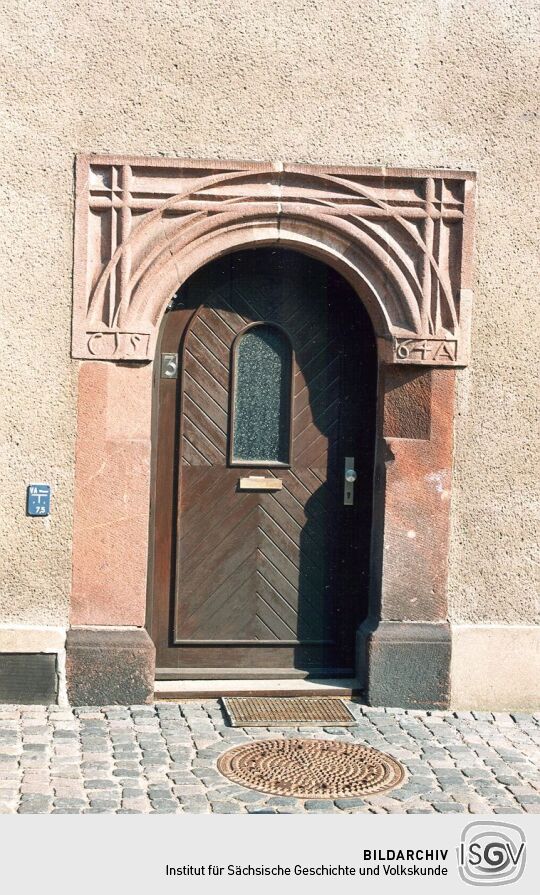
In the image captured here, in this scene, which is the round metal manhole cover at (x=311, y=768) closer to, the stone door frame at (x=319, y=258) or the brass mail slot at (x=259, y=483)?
the stone door frame at (x=319, y=258)

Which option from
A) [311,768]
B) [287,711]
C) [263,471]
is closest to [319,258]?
[263,471]

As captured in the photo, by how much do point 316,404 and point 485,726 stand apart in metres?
2.10

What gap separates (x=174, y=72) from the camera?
20.6ft

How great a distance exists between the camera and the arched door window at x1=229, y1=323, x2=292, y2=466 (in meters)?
6.75

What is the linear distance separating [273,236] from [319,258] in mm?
318

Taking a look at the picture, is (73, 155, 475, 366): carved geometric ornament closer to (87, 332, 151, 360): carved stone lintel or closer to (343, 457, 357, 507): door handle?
(87, 332, 151, 360): carved stone lintel

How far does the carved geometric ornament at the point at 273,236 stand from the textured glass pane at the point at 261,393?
590 mm

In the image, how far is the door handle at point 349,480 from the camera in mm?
6781

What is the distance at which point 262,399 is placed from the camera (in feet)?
22.2

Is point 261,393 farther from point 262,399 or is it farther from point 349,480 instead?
point 349,480

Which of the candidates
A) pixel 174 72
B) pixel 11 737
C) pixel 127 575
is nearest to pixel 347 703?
pixel 127 575

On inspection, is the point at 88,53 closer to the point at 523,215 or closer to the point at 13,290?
the point at 13,290

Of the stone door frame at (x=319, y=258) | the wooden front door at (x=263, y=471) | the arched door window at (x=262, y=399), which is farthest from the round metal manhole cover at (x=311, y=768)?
the arched door window at (x=262, y=399)

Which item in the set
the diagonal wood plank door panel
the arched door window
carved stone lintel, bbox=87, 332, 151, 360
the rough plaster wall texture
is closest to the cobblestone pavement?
the diagonal wood plank door panel
